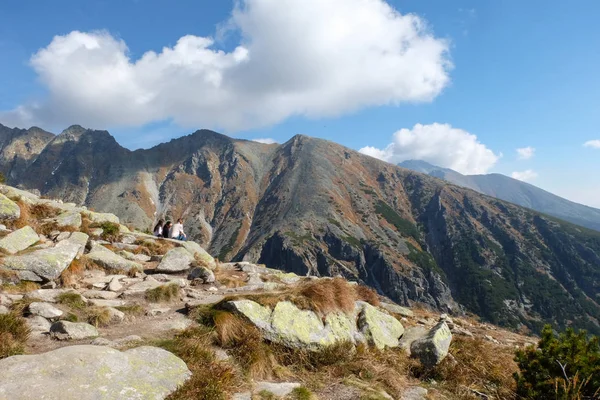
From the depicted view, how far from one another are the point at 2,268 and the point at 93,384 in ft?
27.7

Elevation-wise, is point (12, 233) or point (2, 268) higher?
point (12, 233)

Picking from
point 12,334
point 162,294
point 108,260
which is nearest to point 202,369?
point 12,334

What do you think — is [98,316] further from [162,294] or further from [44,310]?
[162,294]

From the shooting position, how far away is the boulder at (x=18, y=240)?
13.1 meters

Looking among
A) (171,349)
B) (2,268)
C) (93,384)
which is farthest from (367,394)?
(2,268)

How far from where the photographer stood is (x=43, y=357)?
629 cm

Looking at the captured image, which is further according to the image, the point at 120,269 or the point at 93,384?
the point at 120,269

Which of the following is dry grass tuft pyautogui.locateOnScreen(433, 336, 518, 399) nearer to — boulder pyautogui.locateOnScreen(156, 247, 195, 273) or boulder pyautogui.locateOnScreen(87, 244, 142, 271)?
boulder pyautogui.locateOnScreen(156, 247, 195, 273)

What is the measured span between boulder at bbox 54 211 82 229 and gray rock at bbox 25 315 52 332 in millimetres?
11080

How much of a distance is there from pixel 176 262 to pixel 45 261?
571 centimetres

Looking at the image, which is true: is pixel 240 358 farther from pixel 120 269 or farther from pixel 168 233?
pixel 168 233

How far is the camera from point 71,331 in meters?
8.57

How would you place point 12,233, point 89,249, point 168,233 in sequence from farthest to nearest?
point 168,233
point 89,249
point 12,233

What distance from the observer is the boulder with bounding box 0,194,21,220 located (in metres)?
16.2
